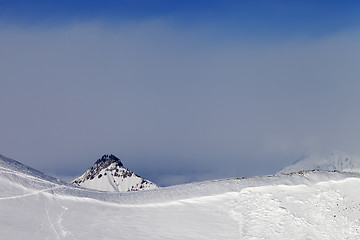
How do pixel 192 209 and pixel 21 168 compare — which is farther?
pixel 21 168

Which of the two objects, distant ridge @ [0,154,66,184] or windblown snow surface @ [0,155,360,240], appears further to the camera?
distant ridge @ [0,154,66,184]

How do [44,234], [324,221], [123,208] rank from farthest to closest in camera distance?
[123,208] → [324,221] → [44,234]

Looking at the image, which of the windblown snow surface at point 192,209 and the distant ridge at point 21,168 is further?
the distant ridge at point 21,168

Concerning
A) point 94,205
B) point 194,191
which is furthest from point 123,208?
point 194,191

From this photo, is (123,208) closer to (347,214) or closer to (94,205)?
(94,205)

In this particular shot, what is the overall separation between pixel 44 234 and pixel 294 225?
1627 centimetres

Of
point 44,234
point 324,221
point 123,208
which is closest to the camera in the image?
point 44,234

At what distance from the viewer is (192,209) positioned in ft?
136

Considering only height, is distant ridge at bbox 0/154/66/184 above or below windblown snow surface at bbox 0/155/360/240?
above

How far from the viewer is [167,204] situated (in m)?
42.6

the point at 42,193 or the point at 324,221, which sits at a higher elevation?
the point at 42,193

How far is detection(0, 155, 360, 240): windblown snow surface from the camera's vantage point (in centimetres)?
3741

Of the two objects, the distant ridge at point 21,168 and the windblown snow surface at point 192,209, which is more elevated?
the distant ridge at point 21,168

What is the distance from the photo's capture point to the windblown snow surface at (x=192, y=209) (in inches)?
1473
